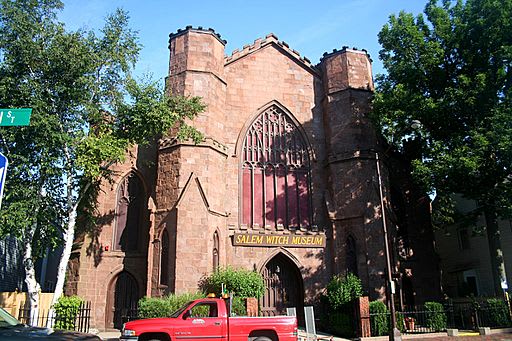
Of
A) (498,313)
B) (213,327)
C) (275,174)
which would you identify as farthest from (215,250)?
(498,313)

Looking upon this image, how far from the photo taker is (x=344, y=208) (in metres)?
22.3

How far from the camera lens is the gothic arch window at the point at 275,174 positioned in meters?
23.0

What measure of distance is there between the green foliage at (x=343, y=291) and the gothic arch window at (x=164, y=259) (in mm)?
7390

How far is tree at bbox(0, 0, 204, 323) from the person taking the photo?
54.9 feet

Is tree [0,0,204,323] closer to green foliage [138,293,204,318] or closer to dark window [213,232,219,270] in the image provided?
green foliage [138,293,204,318]

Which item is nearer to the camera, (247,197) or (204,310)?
(204,310)

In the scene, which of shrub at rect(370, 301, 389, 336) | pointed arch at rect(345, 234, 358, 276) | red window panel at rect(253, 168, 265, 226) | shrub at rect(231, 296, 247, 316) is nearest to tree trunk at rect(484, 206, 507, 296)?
shrub at rect(370, 301, 389, 336)

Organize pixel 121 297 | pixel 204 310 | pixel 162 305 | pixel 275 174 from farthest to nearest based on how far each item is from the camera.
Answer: pixel 275 174 < pixel 121 297 < pixel 162 305 < pixel 204 310

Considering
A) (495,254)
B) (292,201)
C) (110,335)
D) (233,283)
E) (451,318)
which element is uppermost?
(292,201)

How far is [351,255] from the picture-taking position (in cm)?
2181

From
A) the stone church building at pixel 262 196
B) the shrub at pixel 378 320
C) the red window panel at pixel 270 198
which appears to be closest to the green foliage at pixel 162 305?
the stone church building at pixel 262 196

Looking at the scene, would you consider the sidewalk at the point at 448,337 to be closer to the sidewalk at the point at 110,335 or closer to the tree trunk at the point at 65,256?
the sidewalk at the point at 110,335

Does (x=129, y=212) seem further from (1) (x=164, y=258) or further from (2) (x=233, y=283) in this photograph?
(2) (x=233, y=283)

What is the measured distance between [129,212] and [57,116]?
21.4 ft
